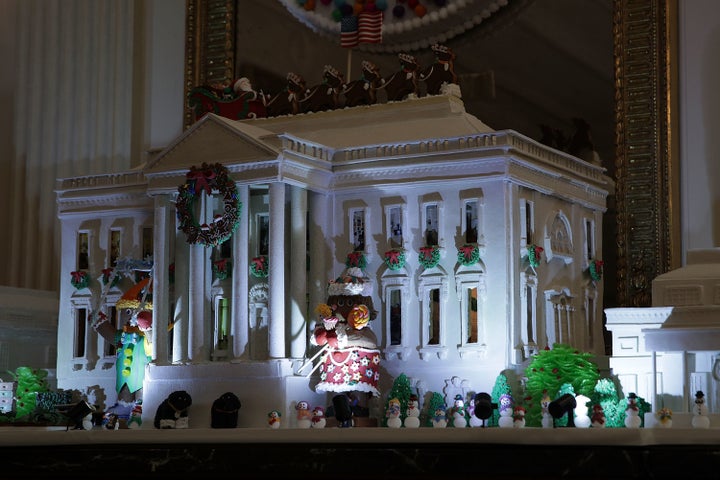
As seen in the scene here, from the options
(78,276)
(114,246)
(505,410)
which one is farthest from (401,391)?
(78,276)

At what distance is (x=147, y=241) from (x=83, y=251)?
1435 mm

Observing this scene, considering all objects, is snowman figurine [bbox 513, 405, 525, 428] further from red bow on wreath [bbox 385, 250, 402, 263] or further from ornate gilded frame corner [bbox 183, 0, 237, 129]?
ornate gilded frame corner [bbox 183, 0, 237, 129]

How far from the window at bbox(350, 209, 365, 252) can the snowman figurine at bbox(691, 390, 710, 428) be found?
7033mm

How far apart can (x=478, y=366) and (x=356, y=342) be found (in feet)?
6.59

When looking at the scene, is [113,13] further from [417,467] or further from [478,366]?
[417,467]

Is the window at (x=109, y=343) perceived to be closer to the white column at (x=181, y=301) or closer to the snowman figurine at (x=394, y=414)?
the white column at (x=181, y=301)

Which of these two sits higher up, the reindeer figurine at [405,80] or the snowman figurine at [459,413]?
the reindeer figurine at [405,80]

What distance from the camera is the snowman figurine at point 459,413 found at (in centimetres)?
2103

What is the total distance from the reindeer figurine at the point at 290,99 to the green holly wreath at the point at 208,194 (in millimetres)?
3199

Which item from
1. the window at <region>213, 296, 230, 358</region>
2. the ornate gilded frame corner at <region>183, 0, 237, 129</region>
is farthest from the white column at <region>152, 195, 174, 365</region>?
the ornate gilded frame corner at <region>183, 0, 237, 129</region>

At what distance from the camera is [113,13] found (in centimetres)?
3256

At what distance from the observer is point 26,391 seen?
25.9 metres

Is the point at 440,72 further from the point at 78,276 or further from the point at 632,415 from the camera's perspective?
the point at 632,415

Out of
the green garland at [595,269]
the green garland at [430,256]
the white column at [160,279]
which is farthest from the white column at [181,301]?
the green garland at [595,269]
